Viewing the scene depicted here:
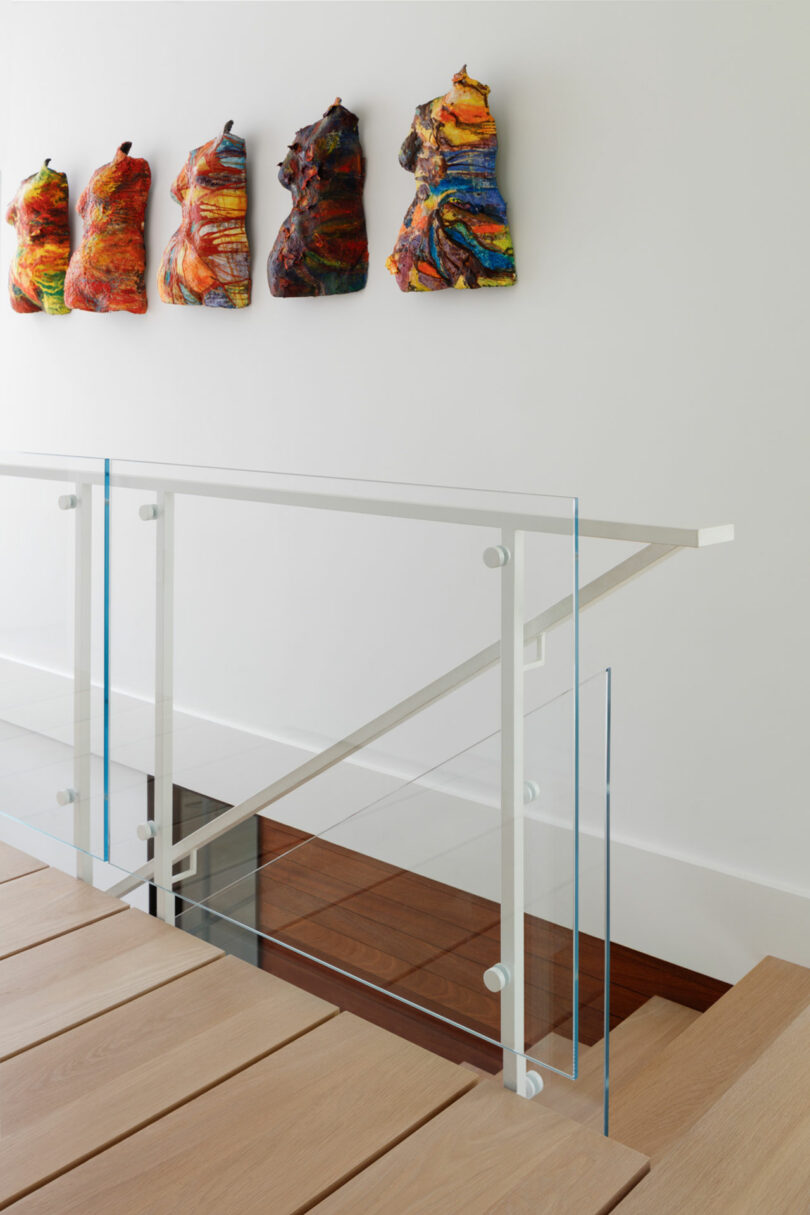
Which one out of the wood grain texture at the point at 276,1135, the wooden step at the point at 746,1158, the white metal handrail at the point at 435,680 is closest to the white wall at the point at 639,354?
the white metal handrail at the point at 435,680

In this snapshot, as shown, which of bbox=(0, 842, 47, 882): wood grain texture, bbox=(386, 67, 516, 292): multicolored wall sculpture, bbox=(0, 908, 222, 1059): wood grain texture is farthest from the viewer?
bbox=(386, 67, 516, 292): multicolored wall sculpture

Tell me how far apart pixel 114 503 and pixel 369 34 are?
1609 mm

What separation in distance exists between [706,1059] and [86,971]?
108 cm

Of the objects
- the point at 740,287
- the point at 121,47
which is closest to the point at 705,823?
the point at 740,287

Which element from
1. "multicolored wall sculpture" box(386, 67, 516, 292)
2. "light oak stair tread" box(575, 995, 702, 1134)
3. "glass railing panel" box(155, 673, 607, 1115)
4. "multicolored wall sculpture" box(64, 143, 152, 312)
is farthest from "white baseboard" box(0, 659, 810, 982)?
"multicolored wall sculpture" box(64, 143, 152, 312)

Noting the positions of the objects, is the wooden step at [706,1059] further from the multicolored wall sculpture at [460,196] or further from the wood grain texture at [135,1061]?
the multicolored wall sculpture at [460,196]

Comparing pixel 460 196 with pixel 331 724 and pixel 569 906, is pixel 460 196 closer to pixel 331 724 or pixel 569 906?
pixel 331 724

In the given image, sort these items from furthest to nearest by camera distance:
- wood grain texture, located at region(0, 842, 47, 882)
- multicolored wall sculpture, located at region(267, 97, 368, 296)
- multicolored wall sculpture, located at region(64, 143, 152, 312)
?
multicolored wall sculpture, located at region(64, 143, 152, 312)
multicolored wall sculpture, located at region(267, 97, 368, 296)
wood grain texture, located at region(0, 842, 47, 882)

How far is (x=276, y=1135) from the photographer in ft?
4.26

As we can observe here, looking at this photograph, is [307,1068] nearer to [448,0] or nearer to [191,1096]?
[191,1096]

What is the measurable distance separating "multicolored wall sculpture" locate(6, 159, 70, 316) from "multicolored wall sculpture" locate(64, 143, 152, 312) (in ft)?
0.93

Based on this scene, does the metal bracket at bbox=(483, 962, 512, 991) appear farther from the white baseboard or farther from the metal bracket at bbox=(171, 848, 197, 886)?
the metal bracket at bbox=(171, 848, 197, 886)

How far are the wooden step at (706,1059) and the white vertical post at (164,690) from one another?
855 mm

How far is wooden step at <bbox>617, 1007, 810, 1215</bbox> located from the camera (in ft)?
4.00
